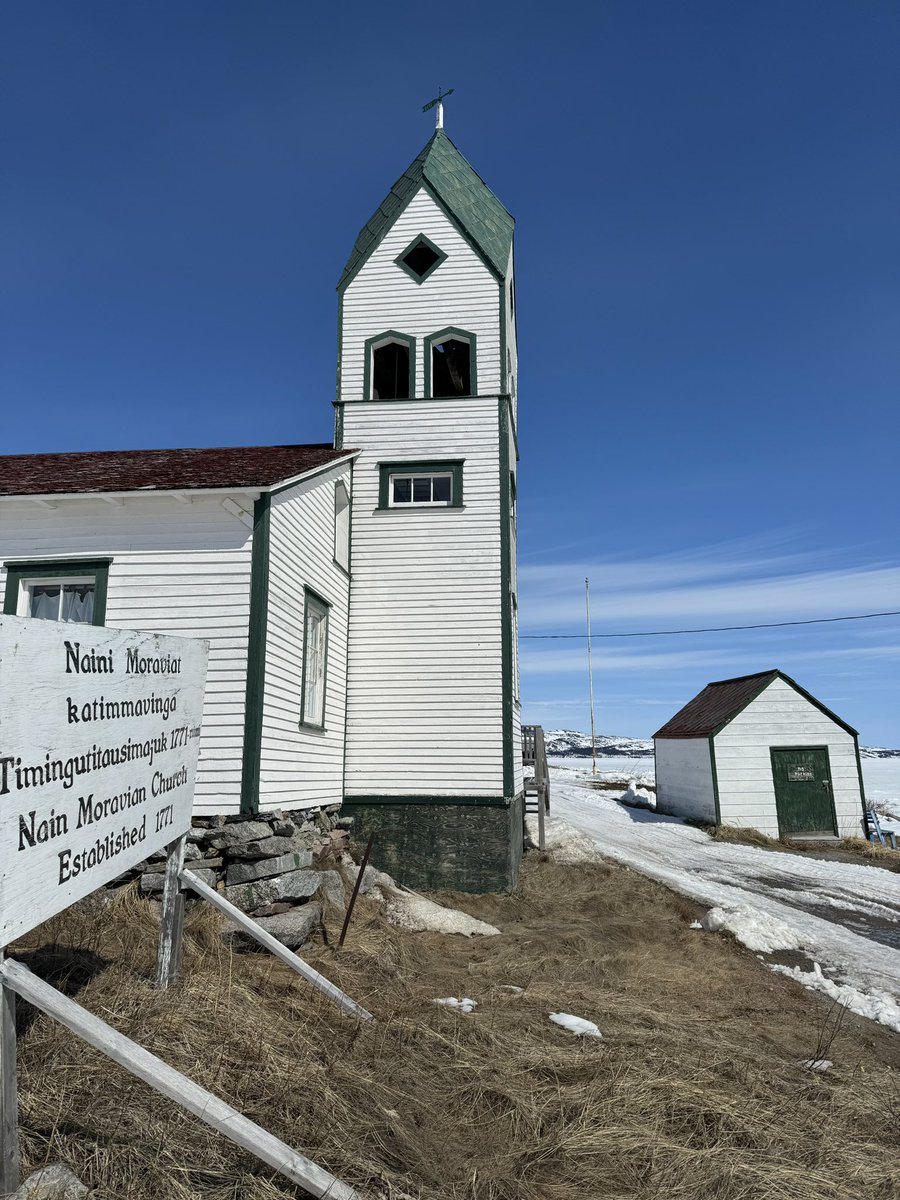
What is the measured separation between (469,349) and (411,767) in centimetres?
827

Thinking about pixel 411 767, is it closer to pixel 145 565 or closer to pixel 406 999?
pixel 145 565

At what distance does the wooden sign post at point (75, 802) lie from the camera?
324 centimetres

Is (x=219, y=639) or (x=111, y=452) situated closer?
(x=219, y=639)

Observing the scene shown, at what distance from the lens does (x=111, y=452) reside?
Answer: 13883mm

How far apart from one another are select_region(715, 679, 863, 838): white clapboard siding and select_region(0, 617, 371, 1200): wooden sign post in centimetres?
2358

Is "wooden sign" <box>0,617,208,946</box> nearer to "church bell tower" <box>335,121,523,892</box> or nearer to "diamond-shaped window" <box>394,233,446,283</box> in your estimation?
"church bell tower" <box>335,121,523,892</box>

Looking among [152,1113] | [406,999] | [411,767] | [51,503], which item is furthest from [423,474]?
[152,1113]

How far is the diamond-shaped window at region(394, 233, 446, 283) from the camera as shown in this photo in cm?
1585

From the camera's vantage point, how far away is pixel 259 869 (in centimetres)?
929

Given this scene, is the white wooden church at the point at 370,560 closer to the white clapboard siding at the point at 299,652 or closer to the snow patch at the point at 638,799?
the white clapboard siding at the point at 299,652

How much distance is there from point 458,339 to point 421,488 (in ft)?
10.8

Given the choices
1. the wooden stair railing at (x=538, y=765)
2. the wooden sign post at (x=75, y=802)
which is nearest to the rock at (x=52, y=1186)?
the wooden sign post at (x=75, y=802)

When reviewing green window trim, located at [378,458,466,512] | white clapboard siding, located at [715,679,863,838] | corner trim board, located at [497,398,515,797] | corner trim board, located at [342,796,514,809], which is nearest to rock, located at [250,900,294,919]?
corner trim board, located at [342,796,514,809]

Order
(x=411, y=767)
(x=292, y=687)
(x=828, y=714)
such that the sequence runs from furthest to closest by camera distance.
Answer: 1. (x=828, y=714)
2. (x=411, y=767)
3. (x=292, y=687)
